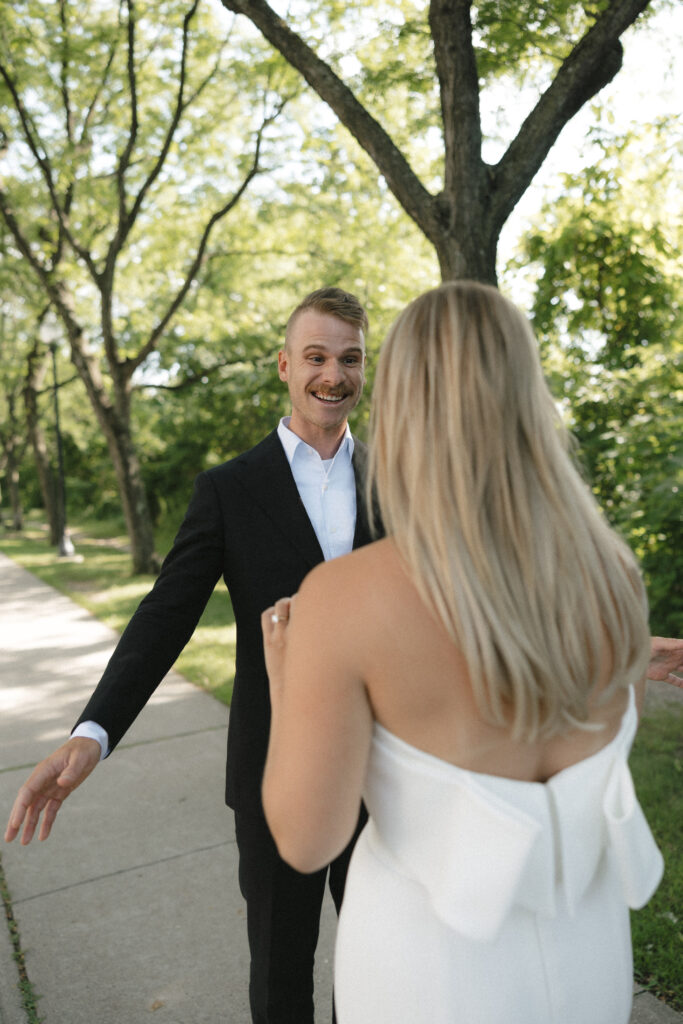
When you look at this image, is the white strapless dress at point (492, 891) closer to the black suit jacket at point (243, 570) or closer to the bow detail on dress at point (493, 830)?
the bow detail on dress at point (493, 830)

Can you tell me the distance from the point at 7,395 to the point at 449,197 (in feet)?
85.1

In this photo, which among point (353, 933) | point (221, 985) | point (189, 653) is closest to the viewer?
point (353, 933)

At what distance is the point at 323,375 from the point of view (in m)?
2.47

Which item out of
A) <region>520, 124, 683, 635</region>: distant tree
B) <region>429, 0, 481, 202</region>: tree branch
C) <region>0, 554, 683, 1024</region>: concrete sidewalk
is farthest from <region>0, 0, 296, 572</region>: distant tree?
<region>0, 554, 683, 1024</region>: concrete sidewalk

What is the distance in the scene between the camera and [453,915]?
1343 mm

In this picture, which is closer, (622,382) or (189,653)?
(622,382)

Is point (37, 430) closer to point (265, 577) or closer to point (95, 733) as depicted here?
point (265, 577)

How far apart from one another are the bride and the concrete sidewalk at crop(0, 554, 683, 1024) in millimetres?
1756

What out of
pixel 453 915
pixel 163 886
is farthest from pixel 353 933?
pixel 163 886

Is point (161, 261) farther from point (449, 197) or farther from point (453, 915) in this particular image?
point (453, 915)

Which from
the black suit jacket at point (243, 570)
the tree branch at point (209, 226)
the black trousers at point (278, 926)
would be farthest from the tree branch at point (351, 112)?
the tree branch at point (209, 226)

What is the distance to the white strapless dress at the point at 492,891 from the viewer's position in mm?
1319

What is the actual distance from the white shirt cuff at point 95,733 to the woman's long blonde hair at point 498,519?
0.97 metres

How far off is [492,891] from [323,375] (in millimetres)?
1535
